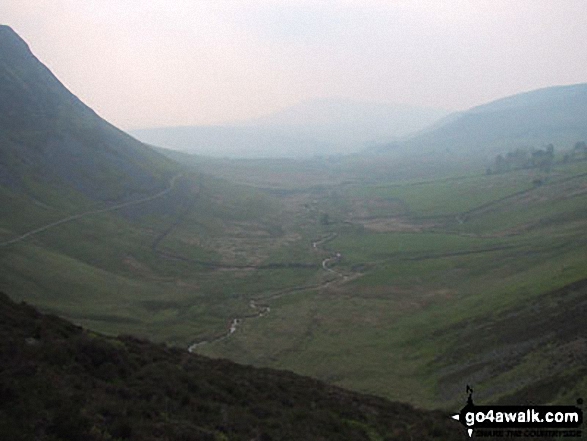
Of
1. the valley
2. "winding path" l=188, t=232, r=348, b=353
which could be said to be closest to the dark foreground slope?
the valley

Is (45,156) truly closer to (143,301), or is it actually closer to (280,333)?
(143,301)

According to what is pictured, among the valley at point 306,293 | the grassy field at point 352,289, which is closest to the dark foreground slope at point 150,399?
the valley at point 306,293

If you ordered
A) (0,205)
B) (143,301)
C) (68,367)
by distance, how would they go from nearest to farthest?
(68,367), (143,301), (0,205)

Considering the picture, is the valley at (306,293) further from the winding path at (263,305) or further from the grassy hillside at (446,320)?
the winding path at (263,305)

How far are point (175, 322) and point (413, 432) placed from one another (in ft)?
249

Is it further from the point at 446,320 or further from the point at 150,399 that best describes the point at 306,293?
the point at 150,399

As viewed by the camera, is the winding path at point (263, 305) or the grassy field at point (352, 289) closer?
the grassy field at point (352, 289)

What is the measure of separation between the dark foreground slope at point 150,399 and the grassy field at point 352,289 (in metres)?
18.3

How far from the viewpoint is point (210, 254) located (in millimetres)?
160250

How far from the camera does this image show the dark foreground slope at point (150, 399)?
70.5 ft

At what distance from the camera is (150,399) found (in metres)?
26.4

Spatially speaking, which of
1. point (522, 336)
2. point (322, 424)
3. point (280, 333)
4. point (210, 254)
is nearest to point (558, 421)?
point (322, 424)

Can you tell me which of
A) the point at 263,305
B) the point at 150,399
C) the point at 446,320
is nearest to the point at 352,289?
the point at 263,305

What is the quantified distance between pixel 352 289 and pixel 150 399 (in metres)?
95.4
